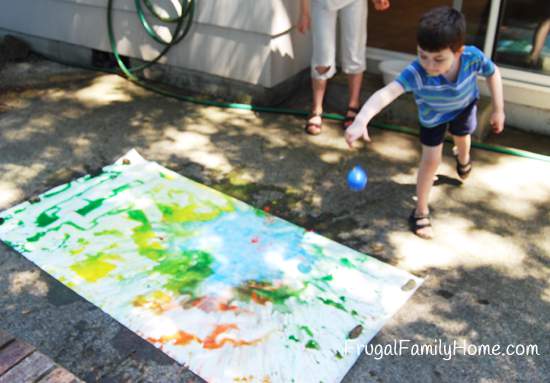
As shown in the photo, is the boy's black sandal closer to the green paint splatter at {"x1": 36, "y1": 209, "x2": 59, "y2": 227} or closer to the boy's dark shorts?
the boy's dark shorts

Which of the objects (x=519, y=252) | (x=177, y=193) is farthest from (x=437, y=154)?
(x=177, y=193)

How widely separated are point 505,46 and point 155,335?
3.05 m

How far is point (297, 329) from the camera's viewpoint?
235 cm

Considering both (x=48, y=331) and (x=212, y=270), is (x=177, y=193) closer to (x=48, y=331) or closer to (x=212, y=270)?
(x=212, y=270)

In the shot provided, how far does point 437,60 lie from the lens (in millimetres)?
2402

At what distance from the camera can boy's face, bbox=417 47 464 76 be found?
2.38m

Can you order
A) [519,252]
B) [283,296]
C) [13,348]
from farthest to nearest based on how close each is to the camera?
[519,252] → [283,296] → [13,348]

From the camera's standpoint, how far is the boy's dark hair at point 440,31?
2.31 m

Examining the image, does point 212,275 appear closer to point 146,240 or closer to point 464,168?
point 146,240

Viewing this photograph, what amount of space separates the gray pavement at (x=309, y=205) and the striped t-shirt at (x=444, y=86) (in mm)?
640

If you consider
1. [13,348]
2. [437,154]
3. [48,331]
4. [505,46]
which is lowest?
[48,331]

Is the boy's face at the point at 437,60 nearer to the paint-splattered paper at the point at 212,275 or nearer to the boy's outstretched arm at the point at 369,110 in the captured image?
the boy's outstretched arm at the point at 369,110

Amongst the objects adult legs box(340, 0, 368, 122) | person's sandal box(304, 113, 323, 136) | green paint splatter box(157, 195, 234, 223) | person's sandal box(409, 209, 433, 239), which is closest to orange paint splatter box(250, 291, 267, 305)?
green paint splatter box(157, 195, 234, 223)

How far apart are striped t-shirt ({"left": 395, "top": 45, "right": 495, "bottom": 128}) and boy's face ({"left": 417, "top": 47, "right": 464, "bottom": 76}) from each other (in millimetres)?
96
